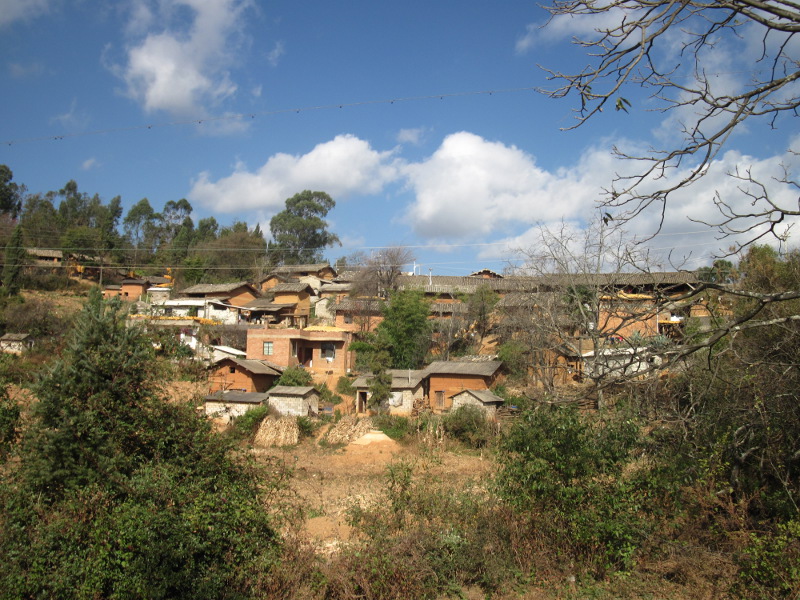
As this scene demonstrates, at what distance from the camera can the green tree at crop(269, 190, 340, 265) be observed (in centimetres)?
5991

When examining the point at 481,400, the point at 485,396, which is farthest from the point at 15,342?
the point at 485,396

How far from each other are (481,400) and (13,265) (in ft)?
115

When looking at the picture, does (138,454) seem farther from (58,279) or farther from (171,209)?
(171,209)

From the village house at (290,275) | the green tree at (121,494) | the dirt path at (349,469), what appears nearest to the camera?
the green tree at (121,494)

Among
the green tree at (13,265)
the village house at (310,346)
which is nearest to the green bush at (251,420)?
the village house at (310,346)

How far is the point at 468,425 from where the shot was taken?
2348cm

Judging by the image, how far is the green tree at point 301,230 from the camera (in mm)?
59906

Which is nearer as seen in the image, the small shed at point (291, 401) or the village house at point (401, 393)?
the small shed at point (291, 401)

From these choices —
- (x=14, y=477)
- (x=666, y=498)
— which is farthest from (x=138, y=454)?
(x=666, y=498)

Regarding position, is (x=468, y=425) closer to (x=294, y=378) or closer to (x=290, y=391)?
Answer: (x=290, y=391)

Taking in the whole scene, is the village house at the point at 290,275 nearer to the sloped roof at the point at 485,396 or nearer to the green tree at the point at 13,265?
the green tree at the point at 13,265

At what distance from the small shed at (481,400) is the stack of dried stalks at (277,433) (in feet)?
24.0

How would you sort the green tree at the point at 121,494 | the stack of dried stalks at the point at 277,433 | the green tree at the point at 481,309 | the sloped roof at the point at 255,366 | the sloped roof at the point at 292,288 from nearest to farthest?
the green tree at the point at 121,494 → the stack of dried stalks at the point at 277,433 → the sloped roof at the point at 255,366 → the green tree at the point at 481,309 → the sloped roof at the point at 292,288

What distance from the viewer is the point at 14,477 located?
859 cm
